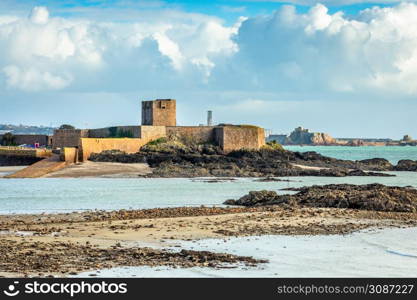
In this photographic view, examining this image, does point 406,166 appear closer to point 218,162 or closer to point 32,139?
point 218,162

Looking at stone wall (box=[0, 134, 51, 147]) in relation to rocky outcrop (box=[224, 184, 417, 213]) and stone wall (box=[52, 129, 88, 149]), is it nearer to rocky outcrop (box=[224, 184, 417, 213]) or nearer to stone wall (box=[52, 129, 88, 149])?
stone wall (box=[52, 129, 88, 149])

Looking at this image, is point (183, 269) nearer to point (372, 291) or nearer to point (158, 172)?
point (372, 291)

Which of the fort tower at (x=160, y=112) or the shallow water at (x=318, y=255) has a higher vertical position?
the fort tower at (x=160, y=112)

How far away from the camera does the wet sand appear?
13.0m

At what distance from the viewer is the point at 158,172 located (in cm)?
4206

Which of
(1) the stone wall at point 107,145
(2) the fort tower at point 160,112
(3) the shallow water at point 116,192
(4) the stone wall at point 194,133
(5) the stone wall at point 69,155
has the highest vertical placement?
(2) the fort tower at point 160,112

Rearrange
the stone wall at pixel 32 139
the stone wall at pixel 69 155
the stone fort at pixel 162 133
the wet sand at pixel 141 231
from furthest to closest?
the stone wall at pixel 32 139
the stone fort at pixel 162 133
the stone wall at pixel 69 155
the wet sand at pixel 141 231

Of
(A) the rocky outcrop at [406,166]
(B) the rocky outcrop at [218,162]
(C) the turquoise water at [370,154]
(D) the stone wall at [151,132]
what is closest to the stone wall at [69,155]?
(B) the rocky outcrop at [218,162]

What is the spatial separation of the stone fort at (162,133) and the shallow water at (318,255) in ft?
106

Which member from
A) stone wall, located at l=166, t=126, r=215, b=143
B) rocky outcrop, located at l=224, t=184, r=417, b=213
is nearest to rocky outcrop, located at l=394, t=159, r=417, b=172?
stone wall, located at l=166, t=126, r=215, b=143

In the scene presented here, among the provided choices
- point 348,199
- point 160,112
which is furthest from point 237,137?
point 348,199

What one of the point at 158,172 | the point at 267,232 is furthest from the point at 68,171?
the point at 267,232

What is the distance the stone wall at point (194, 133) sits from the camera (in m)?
51.2

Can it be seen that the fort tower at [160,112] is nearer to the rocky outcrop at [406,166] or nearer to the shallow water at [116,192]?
the shallow water at [116,192]
